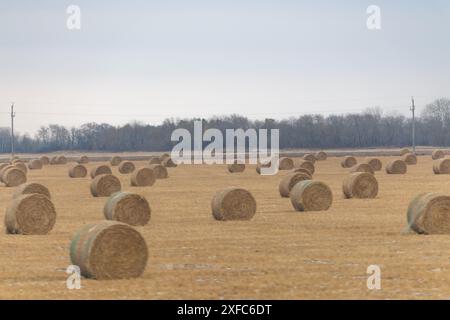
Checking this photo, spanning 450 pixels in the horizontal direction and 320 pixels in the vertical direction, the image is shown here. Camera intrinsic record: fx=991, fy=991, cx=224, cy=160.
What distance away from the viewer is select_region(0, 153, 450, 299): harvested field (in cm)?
1627

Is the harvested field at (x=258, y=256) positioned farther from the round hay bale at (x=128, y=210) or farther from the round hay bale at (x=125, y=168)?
the round hay bale at (x=125, y=168)

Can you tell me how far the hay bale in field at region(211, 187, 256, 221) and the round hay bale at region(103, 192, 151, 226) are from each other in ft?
7.60

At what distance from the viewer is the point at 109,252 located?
57.6 ft

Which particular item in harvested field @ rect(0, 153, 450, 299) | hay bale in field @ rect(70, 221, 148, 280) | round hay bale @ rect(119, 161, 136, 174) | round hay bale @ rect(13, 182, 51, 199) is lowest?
harvested field @ rect(0, 153, 450, 299)

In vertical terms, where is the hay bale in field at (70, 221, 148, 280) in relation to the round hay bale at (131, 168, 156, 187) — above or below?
below

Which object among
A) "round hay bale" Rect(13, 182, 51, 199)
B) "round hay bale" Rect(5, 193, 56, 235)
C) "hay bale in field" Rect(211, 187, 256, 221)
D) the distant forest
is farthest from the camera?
the distant forest

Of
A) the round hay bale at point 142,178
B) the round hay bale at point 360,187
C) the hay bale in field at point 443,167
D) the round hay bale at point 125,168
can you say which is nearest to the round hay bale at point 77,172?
the round hay bale at point 125,168

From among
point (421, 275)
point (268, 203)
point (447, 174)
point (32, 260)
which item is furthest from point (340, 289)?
point (447, 174)

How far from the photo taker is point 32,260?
67.3ft

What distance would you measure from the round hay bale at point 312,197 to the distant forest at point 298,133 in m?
126

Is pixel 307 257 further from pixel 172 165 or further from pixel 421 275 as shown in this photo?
pixel 172 165

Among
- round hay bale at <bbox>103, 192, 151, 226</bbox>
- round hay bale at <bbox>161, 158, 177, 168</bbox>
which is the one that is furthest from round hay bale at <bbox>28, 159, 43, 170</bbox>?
round hay bale at <bbox>103, 192, 151, 226</bbox>

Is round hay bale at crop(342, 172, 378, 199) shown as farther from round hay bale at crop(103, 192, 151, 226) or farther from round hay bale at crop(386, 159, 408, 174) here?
round hay bale at crop(386, 159, 408, 174)

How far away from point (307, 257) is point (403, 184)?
27.7m
